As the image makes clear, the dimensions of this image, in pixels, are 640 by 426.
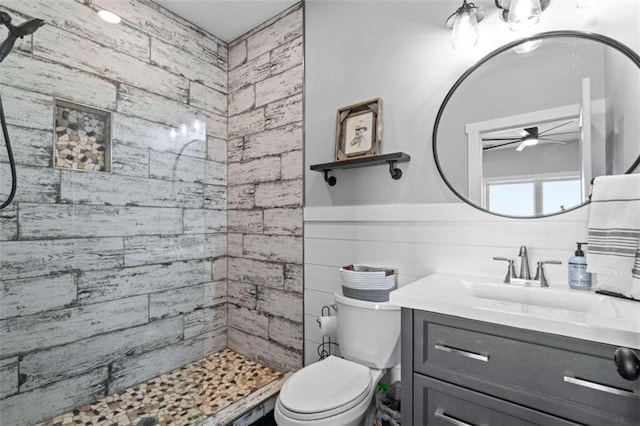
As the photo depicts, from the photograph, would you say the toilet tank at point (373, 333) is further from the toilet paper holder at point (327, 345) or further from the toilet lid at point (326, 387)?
the toilet paper holder at point (327, 345)

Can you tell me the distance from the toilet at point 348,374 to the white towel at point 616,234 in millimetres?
772

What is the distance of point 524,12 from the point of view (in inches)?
49.5

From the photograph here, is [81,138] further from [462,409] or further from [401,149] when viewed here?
[462,409]

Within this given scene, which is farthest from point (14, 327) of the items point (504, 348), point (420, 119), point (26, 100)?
point (420, 119)

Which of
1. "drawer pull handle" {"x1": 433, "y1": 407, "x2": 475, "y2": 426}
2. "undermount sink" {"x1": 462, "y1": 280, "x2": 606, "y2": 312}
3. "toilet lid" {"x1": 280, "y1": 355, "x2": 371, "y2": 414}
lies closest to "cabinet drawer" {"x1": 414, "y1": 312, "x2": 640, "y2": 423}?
"drawer pull handle" {"x1": 433, "y1": 407, "x2": 475, "y2": 426}

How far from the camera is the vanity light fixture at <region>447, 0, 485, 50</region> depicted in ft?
4.51

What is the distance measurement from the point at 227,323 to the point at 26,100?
1.91 m

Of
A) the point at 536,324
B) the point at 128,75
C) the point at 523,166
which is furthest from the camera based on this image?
the point at 128,75

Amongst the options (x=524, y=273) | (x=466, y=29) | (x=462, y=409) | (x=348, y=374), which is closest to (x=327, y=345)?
(x=348, y=374)

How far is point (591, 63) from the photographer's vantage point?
1.23 m

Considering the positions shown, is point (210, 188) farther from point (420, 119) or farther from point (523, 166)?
point (523, 166)

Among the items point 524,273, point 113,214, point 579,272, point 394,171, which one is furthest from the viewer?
point 113,214

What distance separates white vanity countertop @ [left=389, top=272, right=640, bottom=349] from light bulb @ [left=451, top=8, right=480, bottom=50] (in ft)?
3.48

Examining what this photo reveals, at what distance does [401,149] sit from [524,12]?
74 cm
